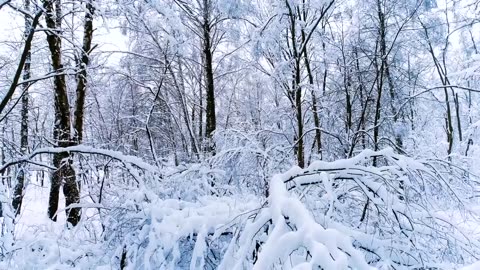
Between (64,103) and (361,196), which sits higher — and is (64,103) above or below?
above

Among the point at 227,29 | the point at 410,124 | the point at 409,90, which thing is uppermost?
the point at 227,29

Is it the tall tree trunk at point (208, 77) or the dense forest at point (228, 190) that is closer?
the dense forest at point (228, 190)

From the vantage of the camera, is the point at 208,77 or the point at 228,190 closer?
the point at 228,190

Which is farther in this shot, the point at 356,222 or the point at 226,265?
the point at 356,222

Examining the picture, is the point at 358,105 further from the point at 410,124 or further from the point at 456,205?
the point at 456,205

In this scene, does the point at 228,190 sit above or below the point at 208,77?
below

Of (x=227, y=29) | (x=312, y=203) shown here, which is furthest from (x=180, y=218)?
(x=227, y=29)

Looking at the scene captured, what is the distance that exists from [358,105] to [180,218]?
1295 centimetres

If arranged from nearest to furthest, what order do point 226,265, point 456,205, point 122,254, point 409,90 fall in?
point 226,265
point 456,205
point 122,254
point 409,90

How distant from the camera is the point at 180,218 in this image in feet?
11.0

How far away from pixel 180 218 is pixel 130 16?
4988mm

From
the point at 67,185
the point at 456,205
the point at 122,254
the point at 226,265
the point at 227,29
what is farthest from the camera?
the point at 227,29

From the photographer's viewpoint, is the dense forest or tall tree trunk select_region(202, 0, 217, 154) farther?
tall tree trunk select_region(202, 0, 217, 154)

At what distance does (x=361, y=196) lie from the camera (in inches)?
128
